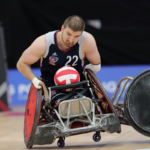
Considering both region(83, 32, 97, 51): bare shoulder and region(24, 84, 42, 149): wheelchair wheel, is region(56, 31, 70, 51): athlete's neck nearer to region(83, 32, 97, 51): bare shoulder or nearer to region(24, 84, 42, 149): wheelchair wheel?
region(83, 32, 97, 51): bare shoulder

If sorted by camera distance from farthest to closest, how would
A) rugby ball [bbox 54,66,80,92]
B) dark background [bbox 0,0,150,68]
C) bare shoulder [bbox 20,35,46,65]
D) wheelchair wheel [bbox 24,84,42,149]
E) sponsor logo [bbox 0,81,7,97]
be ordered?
dark background [bbox 0,0,150,68], sponsor logo [bbox 0,81,7,97], bare shoulder [bbox 20,35,46,65], rugby ball [bbox 54,66,80,92], wheelchair wheel [bbox 24,84,42,149]

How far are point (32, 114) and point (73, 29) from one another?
951 millimetres

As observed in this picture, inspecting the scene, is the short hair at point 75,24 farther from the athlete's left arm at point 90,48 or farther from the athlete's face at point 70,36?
the athlete's left arm at point 90,48

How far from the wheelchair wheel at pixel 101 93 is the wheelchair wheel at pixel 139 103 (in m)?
0.16

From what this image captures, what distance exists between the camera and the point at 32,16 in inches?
329

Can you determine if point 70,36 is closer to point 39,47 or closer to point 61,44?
point 61,44

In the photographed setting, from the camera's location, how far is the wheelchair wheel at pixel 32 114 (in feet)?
11.1

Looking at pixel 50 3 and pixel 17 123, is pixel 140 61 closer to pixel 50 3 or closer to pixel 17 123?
pixel 50 3

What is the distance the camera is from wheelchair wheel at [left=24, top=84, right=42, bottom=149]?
3373 mm

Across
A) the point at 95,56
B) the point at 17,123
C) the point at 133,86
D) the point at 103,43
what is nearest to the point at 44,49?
the point at 95,56

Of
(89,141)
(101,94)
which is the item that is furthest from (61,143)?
(101,94)

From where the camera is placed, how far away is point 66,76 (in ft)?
11.8

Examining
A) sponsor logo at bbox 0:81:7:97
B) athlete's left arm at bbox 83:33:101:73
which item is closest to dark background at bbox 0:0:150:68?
sponsor logo at bbox 0:81:7:97

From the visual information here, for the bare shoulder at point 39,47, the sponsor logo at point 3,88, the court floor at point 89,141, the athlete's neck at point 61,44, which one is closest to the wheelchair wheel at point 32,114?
the court floor at point 89,141
